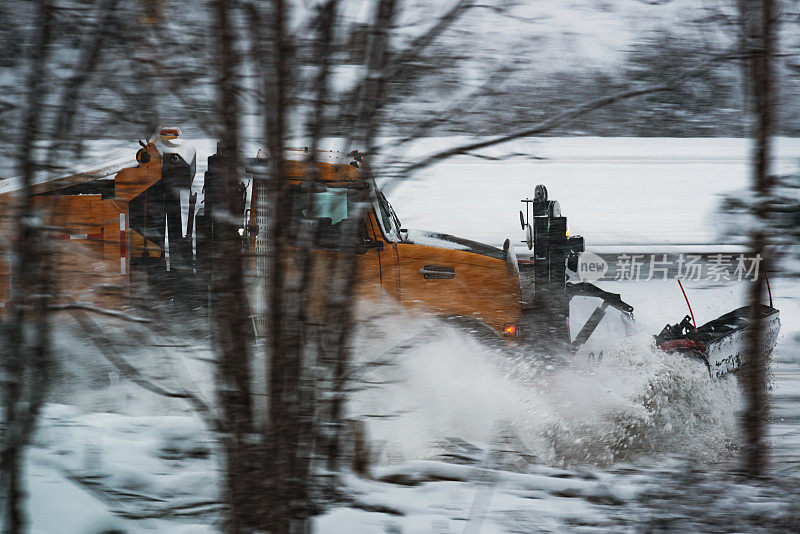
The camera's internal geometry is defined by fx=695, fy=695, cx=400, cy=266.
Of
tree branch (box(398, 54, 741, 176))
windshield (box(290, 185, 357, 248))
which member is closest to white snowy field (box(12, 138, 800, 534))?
tree branch (box(398, 54, 741, 176))

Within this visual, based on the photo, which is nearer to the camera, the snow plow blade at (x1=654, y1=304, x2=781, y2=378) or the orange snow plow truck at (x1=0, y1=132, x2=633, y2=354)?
the orange snow plow truck at (x1=0, y1=132, x2=633, y2=354)

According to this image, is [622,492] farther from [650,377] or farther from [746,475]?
[650,377]

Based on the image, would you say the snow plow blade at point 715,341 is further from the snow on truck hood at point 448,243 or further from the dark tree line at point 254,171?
the dark tree line at point 254,171

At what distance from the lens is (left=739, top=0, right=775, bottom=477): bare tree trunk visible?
4004mm

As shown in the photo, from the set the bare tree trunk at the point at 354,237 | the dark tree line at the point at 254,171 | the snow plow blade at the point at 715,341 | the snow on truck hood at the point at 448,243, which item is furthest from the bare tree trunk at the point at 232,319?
the snow plow blade at the point at 715,341

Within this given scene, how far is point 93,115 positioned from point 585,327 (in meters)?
4.72

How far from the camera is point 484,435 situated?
16.4 feet

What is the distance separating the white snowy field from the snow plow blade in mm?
109

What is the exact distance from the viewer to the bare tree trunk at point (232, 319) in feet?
7.80

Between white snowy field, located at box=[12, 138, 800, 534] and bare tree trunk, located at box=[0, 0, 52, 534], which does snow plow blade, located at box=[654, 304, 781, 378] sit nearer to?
white snowy field, located at box=[12, 138, 800, 534]

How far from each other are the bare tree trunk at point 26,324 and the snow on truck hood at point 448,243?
129 inches

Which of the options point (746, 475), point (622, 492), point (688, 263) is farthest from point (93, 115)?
point (688, 263)

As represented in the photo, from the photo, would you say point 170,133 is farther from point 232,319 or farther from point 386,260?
point 386,260

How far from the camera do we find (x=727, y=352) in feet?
19.1
